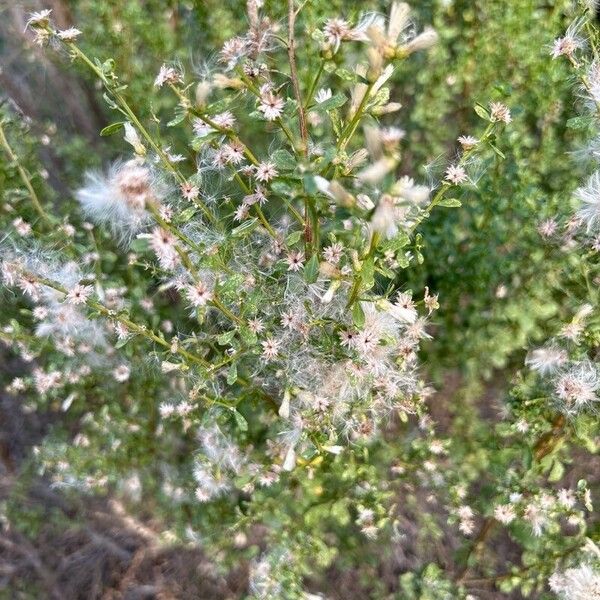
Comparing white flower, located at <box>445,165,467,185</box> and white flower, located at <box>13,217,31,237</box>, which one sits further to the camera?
white flower, located at <box>13,217,31,237</box>

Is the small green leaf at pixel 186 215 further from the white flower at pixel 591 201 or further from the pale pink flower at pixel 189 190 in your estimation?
the white flower at pixel 591 201

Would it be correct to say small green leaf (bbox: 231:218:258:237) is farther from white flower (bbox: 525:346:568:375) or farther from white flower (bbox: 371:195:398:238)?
white flower (bbox: 525:346:568:375)

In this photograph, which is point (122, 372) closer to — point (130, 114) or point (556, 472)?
point (130, 114)

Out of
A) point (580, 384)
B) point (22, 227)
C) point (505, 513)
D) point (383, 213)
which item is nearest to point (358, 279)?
point (383, 213)

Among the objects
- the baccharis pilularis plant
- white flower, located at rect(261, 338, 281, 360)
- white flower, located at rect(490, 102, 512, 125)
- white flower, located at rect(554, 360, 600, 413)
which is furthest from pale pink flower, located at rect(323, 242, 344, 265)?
white flower, located at rect(554, 360, 600, 413)

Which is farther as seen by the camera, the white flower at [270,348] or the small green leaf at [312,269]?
the white flower at [270,348]

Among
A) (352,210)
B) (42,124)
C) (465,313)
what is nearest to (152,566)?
(465,313)

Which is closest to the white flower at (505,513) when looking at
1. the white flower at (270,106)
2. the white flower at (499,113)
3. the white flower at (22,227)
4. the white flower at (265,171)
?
the white flower at (499,113)

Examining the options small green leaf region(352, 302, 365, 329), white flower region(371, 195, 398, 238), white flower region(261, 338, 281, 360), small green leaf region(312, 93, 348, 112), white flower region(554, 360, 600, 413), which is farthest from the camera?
white flower region(554, 360, 600, 413)
